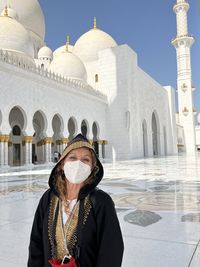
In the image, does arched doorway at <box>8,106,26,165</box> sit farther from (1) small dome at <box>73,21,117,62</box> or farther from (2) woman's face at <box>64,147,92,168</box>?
(2) woman's face at <box>64,147,92,168</box>

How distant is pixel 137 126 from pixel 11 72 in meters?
8.51

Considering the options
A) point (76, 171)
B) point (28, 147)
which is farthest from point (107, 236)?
point (28, 147)

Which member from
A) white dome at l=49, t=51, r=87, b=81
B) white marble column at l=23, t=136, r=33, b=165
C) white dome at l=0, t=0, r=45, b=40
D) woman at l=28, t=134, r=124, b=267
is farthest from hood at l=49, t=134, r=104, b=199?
white dome at l=0, t=0, r=45, b=40

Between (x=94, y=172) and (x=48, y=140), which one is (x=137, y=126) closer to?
(x=48, y=140)

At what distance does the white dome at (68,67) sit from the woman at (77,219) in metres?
16.1

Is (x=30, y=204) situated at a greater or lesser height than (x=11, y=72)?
lesser

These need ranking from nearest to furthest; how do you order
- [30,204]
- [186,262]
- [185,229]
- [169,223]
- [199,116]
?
[186,262], [185,229], [169,223], [30,204], [199,116]

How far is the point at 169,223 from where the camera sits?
5.93 feet

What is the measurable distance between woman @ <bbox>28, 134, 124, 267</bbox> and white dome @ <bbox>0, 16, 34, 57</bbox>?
13400 mm

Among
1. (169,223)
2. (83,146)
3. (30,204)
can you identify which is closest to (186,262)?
(169,223)

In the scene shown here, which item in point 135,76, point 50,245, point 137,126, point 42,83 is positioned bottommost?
point 50,245

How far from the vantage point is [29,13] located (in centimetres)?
1848

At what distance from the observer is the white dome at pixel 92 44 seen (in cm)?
1970

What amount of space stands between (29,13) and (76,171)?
66.1 ft
